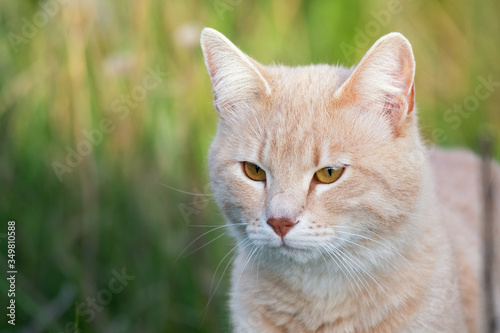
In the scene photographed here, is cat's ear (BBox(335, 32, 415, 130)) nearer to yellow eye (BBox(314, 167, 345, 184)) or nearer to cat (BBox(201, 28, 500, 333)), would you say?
cat (BBox(201, 28, 500, 333))

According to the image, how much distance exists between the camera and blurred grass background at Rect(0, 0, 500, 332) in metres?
3.39

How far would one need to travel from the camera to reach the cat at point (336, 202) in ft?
7.25

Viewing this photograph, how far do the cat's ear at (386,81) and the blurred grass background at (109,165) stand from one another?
2.71ft

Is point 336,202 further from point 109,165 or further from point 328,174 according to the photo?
point 109,165

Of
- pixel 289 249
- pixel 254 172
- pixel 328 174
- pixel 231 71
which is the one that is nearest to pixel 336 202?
pixel 328 174


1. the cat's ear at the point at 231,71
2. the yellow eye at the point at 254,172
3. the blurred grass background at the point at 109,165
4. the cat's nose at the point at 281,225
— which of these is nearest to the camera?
the cat's nose at the point at 281,225

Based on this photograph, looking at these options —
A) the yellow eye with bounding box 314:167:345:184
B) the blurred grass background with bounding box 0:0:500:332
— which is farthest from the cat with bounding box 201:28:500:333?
the blurred grass background with bounding box 0:0:500:332

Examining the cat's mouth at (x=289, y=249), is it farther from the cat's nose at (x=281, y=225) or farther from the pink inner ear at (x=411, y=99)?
the pink inner ear at (x=411, y=99)

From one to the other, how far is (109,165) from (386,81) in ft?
6.64

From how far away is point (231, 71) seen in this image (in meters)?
2.54

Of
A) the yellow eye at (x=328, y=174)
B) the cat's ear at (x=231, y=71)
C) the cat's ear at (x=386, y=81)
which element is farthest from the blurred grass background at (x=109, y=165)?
the yellow eye at (x=328, y=174)

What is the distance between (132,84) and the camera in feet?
12.1

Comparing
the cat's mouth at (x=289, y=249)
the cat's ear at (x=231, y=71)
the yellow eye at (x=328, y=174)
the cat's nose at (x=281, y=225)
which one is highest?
the cat's ear at (x=231, y=71)

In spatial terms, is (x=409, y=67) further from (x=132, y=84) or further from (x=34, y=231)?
(x=34, y=231)
